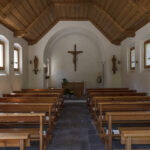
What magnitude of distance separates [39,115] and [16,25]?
188 inches

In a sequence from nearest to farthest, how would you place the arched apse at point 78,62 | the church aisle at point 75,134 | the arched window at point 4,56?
1. the church aisle at point 75,134
2. the arched window at point 4,56
3. the arched apse at point 78,62

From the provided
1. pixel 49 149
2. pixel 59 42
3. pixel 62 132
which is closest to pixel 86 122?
pixel 62 132

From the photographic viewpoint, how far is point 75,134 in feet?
14.0

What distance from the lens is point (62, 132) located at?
4406mm

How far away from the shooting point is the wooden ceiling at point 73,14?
18.0ft

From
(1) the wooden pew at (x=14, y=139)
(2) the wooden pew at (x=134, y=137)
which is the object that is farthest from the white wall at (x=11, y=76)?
(2) the wooden pew at (x=134, y=137)

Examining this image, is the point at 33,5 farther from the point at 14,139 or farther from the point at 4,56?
the point at 14,139

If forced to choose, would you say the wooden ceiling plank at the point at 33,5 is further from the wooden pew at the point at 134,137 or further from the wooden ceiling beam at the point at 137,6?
the wooden pew at the point at 134,137

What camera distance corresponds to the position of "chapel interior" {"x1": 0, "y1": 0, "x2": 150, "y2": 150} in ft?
10.8

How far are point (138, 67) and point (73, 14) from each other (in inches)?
160

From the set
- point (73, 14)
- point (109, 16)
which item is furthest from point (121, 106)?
point (73, 14)

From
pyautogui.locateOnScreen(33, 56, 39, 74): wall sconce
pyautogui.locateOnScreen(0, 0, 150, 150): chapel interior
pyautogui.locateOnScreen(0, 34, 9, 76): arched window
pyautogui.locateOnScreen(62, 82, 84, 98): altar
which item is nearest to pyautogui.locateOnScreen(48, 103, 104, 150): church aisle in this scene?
pyautogui.locateOnScreen(0, 0, 150, 150): chapel interior

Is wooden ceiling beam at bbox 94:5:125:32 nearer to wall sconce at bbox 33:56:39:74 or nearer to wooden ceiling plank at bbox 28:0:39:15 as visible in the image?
wooden ceiling plank at bbox 28:0:39:15

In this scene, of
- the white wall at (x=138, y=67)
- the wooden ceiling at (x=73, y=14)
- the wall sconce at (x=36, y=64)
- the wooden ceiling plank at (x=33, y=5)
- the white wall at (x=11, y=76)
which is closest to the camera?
the wooden ceiling at (x=73, y=14)
